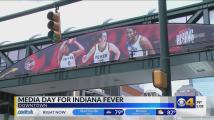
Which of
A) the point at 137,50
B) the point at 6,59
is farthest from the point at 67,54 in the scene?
the point at 6,59

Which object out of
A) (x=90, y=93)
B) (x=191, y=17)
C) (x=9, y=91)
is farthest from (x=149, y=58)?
(x=90, y=93)

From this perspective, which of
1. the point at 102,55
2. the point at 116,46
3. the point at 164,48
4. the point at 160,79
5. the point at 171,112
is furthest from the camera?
the point at 102,55

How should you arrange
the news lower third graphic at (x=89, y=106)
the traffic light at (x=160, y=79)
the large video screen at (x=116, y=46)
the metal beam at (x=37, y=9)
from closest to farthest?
the traffic light at (x=160, y=79) < the metal beam at (x=37, y=9) < the news lower third graphic at (x=89, y=106) < the large video screen at (x=116, y=46)

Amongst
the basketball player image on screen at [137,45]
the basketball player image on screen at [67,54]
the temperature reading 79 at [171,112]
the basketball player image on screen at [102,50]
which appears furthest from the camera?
the basketball player image on screen at [67,54]

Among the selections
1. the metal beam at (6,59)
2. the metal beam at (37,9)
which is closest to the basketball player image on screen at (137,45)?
the metal beam at (37,9)

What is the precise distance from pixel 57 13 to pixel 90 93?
49.3 m

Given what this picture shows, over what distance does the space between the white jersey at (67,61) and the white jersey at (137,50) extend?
5.51 meters

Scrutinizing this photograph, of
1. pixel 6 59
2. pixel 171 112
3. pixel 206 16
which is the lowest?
pixel 171 112

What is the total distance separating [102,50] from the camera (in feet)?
106

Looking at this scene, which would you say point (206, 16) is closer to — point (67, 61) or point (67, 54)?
point (67, 54)

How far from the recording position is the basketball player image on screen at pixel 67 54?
34.0m

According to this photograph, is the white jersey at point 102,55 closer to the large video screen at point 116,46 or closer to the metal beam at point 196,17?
the large video screen at point 116,46

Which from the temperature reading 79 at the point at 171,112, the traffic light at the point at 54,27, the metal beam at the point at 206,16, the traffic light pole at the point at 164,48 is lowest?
the temperature reading 79 at the point at 171,112

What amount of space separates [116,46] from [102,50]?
4.13 ft
